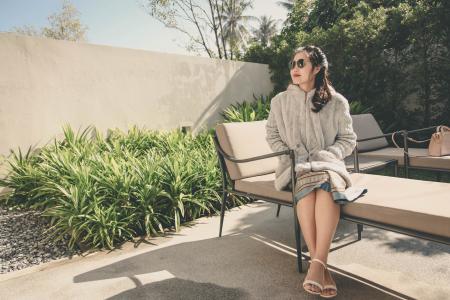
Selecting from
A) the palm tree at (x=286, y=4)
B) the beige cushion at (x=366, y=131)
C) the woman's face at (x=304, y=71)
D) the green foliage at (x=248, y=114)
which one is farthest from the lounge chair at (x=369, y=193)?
the palm tree at (x=286, y=4)

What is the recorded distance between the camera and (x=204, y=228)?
3342 millimetres

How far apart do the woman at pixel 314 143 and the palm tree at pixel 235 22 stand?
21157mm

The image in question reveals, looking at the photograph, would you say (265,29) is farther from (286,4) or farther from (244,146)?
(244,146)

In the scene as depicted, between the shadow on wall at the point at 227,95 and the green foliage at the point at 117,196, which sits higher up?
the shadow on wall at the point at 227,95

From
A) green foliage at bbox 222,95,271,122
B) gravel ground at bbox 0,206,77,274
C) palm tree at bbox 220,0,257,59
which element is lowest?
gravel ground at bbox 0,206,77,274

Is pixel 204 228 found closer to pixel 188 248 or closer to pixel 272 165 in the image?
pixel 188 248

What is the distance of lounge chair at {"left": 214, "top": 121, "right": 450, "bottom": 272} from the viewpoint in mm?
1660

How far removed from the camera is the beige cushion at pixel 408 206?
1619 millimetres

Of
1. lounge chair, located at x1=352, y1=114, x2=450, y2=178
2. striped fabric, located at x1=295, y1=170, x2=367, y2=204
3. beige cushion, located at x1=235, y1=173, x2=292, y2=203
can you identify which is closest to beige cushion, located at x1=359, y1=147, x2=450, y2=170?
lounge chair, located at x1=352, y1=114, x2=450, y2=178

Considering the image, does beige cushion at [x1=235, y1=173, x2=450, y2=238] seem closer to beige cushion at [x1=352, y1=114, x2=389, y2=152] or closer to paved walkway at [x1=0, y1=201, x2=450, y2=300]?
paved walkway at [x1=0, y1=201, x2=450, y2=300]

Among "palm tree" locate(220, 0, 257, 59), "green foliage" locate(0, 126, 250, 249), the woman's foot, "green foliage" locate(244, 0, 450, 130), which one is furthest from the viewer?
"palm tree" locate(220, 0, 257, 59)

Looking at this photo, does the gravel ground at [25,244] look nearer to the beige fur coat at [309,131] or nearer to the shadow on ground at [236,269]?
the shadow on ground at [236,269]

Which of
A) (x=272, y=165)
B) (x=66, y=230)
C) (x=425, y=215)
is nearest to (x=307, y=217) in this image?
(x=425, y=215)

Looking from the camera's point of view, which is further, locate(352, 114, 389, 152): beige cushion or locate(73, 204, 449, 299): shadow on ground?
locate(352, 114, 389, 152): beige cushion
